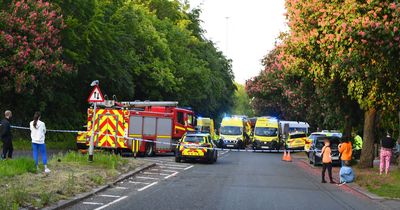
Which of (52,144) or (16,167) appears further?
(52,144)

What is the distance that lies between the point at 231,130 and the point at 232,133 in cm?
39

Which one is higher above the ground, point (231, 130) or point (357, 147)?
point (231, 130)

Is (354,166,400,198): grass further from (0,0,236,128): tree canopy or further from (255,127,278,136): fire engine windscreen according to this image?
(255,127,278,136): fire engine windscreen

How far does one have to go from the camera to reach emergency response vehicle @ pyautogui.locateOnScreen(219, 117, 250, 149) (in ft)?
172

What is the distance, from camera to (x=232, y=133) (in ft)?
174

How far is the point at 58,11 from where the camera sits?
105 feet

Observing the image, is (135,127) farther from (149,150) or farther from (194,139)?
(194,139)

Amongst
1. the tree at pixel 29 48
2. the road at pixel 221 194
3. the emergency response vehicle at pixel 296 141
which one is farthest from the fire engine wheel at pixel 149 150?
the emergency response vehicle at pixel 296 141

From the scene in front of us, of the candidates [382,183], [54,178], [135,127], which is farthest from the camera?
[135,127]

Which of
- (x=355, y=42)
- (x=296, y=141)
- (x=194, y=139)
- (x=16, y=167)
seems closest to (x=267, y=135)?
(x=296, y=141)

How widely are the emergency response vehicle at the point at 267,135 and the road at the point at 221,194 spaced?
29443 mm

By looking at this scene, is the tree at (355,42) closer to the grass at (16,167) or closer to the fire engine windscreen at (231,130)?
the grass at (16,167)

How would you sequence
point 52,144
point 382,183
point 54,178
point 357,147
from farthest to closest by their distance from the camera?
point 357,147, point 52,144, point 382,183, point 54,178

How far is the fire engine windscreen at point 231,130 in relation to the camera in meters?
53.2
